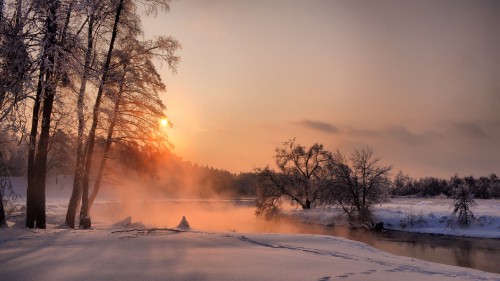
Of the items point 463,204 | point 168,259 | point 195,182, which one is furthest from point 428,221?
point 195,182

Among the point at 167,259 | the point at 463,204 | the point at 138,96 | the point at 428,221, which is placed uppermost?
the point at 138,96

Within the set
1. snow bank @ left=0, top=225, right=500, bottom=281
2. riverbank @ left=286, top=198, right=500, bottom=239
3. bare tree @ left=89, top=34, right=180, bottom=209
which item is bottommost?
riverbank @ left=286, top=198, right=500, bottom=239

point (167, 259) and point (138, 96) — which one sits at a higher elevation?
point (138, 96)

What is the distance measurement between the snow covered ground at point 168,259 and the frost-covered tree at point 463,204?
95.7 ft

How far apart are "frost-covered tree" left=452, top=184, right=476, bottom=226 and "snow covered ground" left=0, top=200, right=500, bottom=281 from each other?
2916 cm

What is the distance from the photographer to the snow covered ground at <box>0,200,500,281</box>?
6.42 meters

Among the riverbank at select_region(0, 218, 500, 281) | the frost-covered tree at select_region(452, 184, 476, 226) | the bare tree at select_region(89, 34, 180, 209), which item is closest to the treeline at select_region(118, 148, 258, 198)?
the frost-covered tree at select_region(452, 184, 476, 226)

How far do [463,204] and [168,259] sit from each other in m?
34.4

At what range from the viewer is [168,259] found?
7.46 m

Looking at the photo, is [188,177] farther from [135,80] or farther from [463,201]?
[135,80]

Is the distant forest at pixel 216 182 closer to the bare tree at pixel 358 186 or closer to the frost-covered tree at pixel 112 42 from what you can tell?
the bare tree at pixel 358 186

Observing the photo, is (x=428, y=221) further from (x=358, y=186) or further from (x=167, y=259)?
(x=167, y=259)

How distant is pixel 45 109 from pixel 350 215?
33726 millimetres

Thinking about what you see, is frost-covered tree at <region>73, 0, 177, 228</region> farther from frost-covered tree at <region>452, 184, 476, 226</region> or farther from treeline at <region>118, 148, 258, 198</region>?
treeline at <region>118, 148, 258, 198</region>
